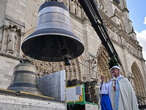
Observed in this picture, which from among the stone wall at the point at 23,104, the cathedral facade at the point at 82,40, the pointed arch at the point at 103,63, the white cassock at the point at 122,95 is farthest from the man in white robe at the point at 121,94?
the pointed arch at the point at 103,63

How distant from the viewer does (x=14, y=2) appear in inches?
286

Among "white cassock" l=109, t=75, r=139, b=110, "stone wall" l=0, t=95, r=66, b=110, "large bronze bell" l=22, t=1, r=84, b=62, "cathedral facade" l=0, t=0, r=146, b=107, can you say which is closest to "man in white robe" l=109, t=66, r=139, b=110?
"white cassock" l=109, t=75, r=139, b=110

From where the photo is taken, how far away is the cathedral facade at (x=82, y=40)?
624 centimetres

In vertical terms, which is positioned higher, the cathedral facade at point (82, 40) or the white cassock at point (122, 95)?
the cathedral facade at point (82, 40)

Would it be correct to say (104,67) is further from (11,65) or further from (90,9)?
(90,9)

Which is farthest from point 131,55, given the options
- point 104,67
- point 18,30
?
point 18,30

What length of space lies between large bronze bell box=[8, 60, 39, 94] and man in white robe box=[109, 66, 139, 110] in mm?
1407

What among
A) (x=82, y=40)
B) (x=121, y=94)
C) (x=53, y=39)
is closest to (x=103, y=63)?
(x=82, y=40)

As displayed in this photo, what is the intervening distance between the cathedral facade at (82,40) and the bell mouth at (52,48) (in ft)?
0.96

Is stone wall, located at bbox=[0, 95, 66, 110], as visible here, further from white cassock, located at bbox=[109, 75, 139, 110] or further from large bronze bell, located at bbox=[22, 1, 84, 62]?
white cassock, located at bbox=[109, 75, 139, 110]

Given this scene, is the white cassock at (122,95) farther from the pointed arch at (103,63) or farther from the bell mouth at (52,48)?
the pointed arch at (103,63)

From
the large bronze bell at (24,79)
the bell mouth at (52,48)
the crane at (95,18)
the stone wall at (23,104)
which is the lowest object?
the stone wall at (23,104)

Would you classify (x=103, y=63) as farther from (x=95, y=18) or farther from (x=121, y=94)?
(x=121, y=94)

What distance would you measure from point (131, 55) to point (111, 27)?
4004 millimetres
